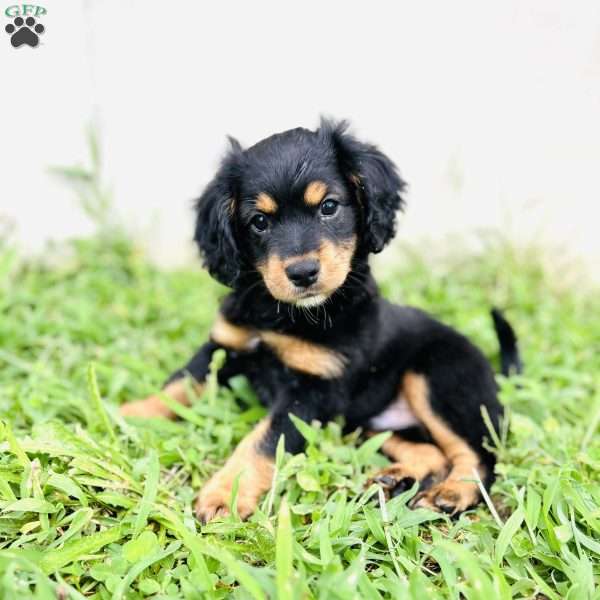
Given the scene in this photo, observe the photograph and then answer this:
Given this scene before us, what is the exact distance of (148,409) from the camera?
9.07ft

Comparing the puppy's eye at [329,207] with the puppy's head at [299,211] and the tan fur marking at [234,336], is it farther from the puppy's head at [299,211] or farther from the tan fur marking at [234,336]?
the tan fur marking at [234,336]

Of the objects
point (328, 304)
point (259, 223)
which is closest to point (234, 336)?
point (328, 304)

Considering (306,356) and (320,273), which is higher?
(320,273)

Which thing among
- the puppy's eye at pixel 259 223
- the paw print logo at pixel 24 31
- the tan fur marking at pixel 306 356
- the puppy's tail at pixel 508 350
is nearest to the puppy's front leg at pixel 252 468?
the tan fur marking at pixel 306 356

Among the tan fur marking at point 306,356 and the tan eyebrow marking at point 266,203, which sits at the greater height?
the tan eyebrow marking at point 266,203

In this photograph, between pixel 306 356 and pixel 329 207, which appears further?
pixel 306 356

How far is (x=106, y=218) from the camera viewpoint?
4488 millimetres

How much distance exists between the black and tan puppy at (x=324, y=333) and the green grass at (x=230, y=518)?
0.12 metres

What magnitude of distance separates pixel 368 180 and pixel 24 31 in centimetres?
264

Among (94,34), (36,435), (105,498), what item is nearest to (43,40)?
(94,34)

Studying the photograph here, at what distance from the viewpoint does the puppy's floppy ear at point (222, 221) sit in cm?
242

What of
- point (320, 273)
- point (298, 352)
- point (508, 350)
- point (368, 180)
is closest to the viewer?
point (320, 273)

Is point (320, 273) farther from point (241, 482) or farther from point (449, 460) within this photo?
point (449, 460)

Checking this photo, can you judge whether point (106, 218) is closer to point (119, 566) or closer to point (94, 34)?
point (94, 34)
